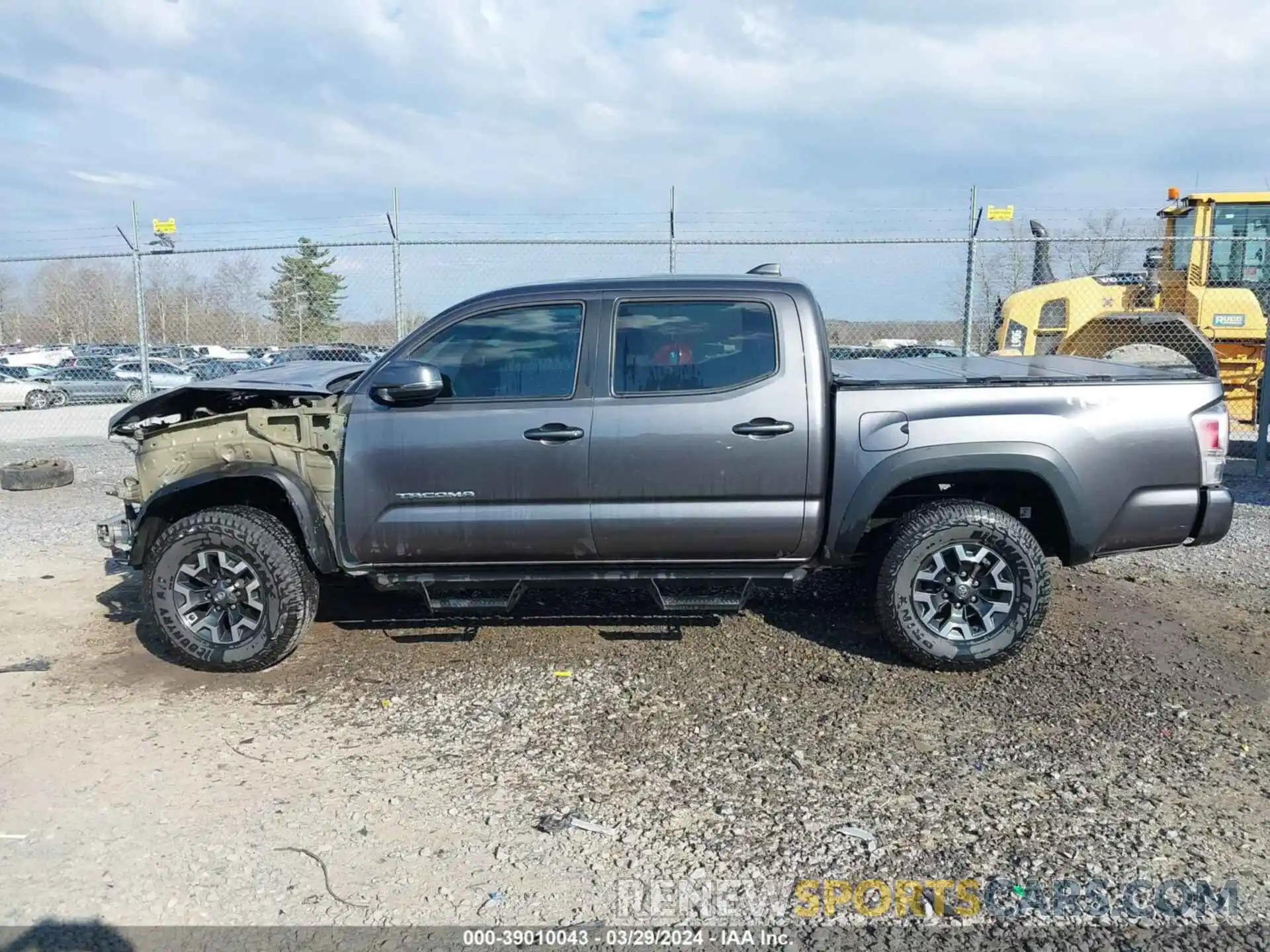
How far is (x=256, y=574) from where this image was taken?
14.0ft

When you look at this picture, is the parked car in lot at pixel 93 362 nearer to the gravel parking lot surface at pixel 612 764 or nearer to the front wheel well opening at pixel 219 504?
the gravel parking lot surface at pixel 612 764

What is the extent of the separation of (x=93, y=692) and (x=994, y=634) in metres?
4.30

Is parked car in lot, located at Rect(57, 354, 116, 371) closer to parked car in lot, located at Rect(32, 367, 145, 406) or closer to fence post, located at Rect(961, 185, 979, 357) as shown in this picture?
parked car in lot, located at Rect(32, 367, 145, 406)

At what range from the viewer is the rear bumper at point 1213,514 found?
4203 mm

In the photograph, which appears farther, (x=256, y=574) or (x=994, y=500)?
(x=994, y=500)

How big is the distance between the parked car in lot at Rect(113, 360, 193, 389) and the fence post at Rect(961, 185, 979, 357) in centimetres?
1343

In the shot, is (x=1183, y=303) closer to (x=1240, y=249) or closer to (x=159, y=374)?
(x=1240, y=249)

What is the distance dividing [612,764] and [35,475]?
8174 mm

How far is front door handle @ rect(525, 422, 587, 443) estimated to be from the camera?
4145mm

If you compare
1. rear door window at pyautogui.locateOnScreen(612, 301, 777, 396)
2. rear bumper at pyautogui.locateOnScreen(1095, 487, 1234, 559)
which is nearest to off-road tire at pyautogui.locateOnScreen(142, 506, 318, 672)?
rear door window at pyautogui.locateOnScreen(612, 301, 777, 396)

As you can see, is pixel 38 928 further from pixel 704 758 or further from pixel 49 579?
pixel 49 579

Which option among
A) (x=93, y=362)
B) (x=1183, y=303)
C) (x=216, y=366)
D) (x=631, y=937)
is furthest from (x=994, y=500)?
(x=93, y=362)

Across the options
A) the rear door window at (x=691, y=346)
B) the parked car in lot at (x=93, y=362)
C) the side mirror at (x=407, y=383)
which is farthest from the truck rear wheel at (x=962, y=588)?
the parked car in lot at (x=93, y=362)

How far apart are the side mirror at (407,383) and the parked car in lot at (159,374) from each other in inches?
537
